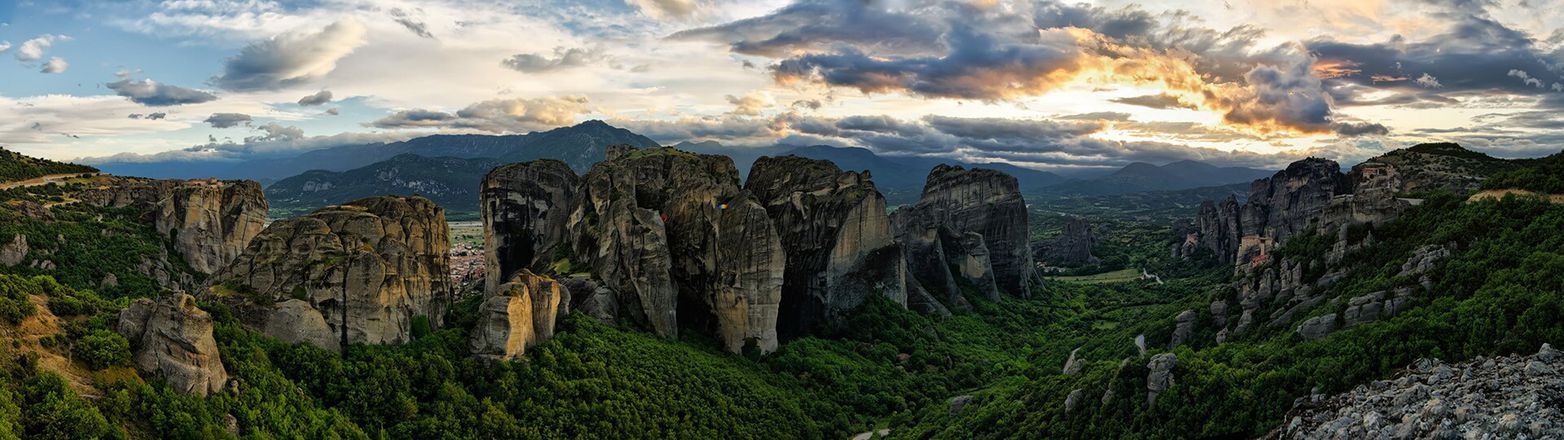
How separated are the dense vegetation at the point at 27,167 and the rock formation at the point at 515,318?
6813cm

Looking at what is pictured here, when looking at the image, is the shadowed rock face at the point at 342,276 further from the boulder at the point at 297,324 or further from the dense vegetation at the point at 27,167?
the dense vegetation at the point at 27,167

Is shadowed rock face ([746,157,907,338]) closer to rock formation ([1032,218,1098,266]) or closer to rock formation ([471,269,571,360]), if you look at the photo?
rock formation ([471,269,571,360])

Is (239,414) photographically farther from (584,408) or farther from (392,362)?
(584,408)

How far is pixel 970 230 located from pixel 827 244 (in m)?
52.4

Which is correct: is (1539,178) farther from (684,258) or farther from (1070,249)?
(1070,249)

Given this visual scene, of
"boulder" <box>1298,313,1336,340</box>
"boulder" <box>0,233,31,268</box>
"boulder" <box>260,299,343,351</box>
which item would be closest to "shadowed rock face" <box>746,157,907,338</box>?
"boulder" <box>260,299,343,351</box>

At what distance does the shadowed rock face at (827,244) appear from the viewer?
80438mm

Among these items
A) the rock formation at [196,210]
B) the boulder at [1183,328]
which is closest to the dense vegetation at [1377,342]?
the boulder at [1183,328]

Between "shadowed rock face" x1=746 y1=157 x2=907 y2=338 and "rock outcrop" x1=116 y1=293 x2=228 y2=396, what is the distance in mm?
52003

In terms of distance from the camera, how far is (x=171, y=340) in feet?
98.8

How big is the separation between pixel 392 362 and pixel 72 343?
13.2 m

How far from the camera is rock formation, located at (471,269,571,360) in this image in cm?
4431

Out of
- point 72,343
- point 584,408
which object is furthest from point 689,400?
point 72,343

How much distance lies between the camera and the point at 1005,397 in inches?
2189
